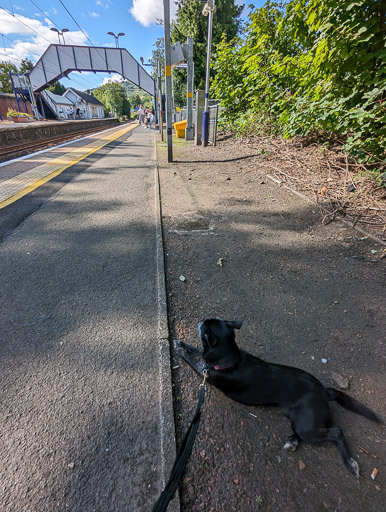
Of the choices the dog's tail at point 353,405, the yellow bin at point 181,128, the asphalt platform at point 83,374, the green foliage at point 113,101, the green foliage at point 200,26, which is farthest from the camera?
the green foliage at point 113,101

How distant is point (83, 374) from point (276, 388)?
1428 millimetres

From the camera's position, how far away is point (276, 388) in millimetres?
1673

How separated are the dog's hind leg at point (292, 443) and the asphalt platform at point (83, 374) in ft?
2.32

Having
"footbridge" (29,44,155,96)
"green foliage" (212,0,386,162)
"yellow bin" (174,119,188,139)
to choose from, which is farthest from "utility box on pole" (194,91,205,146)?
"footbridge" (29,44,155,96)

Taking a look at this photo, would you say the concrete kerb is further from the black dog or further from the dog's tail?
the dog's tail

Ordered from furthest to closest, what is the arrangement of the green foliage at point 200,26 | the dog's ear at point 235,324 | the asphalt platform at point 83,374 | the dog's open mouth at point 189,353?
the green foliage at point 200,26 < the dog's open mouth at point 189,353 < the dog's ear at point 235,324 < the asphalt platform at point 83,374

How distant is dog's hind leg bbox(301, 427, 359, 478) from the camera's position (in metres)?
1.47

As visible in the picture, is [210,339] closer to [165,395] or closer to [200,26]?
[165,395]

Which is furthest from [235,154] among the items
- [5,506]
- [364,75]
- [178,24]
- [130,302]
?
[178,24]

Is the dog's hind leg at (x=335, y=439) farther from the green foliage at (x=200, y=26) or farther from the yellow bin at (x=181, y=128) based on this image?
the green foliage at (x=200, y=26)

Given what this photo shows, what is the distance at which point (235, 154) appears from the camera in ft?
36.9

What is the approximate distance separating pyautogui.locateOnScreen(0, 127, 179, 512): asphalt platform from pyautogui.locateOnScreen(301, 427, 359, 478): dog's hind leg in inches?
Answer: 33.8

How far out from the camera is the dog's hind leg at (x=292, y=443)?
1543mm

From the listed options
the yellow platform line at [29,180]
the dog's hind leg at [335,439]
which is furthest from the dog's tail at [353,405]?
the yellow platform line at [29,180]
